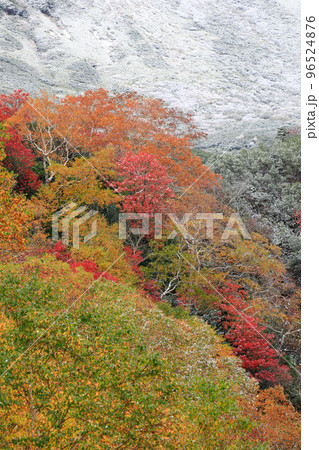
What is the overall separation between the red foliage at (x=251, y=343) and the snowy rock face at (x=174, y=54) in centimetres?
2266

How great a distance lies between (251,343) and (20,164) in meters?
13.8

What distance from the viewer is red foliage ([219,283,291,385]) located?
1639 cm

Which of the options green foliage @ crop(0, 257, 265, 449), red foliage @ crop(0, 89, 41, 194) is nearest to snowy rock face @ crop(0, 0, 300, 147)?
red foliage @ crop(0, 89, 41, 194)

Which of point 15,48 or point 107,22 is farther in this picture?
point 107,22

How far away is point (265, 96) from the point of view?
49.6m

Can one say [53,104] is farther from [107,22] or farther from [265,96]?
[265,96]

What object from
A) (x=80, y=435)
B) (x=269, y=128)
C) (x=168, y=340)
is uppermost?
(x=80, y=435)

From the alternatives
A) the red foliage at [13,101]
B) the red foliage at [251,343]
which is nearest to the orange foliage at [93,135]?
the red foliage at [13,101]

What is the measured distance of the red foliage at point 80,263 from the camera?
47.0 feet

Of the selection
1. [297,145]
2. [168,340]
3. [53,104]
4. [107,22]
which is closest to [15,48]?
[107,22]

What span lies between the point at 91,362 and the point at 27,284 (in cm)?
219

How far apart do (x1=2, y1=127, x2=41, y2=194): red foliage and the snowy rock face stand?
16867mm

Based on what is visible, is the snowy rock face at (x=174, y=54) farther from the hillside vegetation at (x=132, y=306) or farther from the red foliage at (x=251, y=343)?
the red foliage at (x=251, y=343)

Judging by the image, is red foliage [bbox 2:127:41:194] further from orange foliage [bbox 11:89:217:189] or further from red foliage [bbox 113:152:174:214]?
red foliage [bbox 113:152:174:214]
